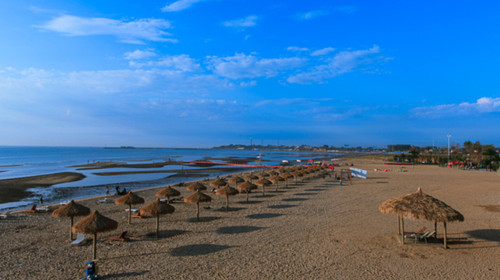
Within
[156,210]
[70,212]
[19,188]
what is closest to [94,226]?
[156,210]

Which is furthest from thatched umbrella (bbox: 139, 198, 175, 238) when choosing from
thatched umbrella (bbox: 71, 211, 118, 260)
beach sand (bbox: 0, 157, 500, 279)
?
thatched umbrella (bbox: 71, 211, 118, 260)

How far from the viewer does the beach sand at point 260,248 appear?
723 cm

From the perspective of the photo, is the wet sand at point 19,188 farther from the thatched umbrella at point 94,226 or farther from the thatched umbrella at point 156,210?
the thatched umbrella at point 94,226

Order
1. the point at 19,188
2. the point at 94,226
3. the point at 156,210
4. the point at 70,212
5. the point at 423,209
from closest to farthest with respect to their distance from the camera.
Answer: the point at 94,226
the point at 423,209
the point at 70,212
the point at 156,210
the point at 19,188

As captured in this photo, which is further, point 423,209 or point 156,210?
point 156,210

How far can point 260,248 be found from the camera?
8.94 meters

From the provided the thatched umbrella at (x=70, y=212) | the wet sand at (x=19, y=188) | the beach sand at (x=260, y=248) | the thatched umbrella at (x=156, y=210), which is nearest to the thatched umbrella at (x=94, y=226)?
the beach sand at (x=260, y=248)

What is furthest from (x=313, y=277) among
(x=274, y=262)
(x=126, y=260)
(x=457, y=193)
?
(x=457, y=193)

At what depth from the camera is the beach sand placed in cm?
723

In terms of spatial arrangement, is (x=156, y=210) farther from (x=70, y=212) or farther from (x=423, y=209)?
(x=423, y=209)

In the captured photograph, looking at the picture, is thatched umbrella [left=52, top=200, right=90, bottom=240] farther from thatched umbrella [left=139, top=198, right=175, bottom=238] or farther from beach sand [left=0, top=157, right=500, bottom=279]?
thatched umbrella [left=139, top=198, right=175, bottom=238]

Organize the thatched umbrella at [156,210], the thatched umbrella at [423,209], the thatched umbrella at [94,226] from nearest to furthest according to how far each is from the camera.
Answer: the thatched umbrella at [94,226]
the thatched umbrella at [423,209]
the thatched umbrella at [156,210]

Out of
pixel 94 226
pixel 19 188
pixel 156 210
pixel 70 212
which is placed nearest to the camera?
pixel 94 226

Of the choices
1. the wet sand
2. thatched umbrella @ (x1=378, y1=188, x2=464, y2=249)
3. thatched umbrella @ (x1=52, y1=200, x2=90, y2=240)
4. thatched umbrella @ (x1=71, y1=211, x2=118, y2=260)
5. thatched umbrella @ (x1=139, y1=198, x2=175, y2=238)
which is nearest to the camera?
thatched umbrella @ (x1=71, y1=211, x2=118, y2=260)
